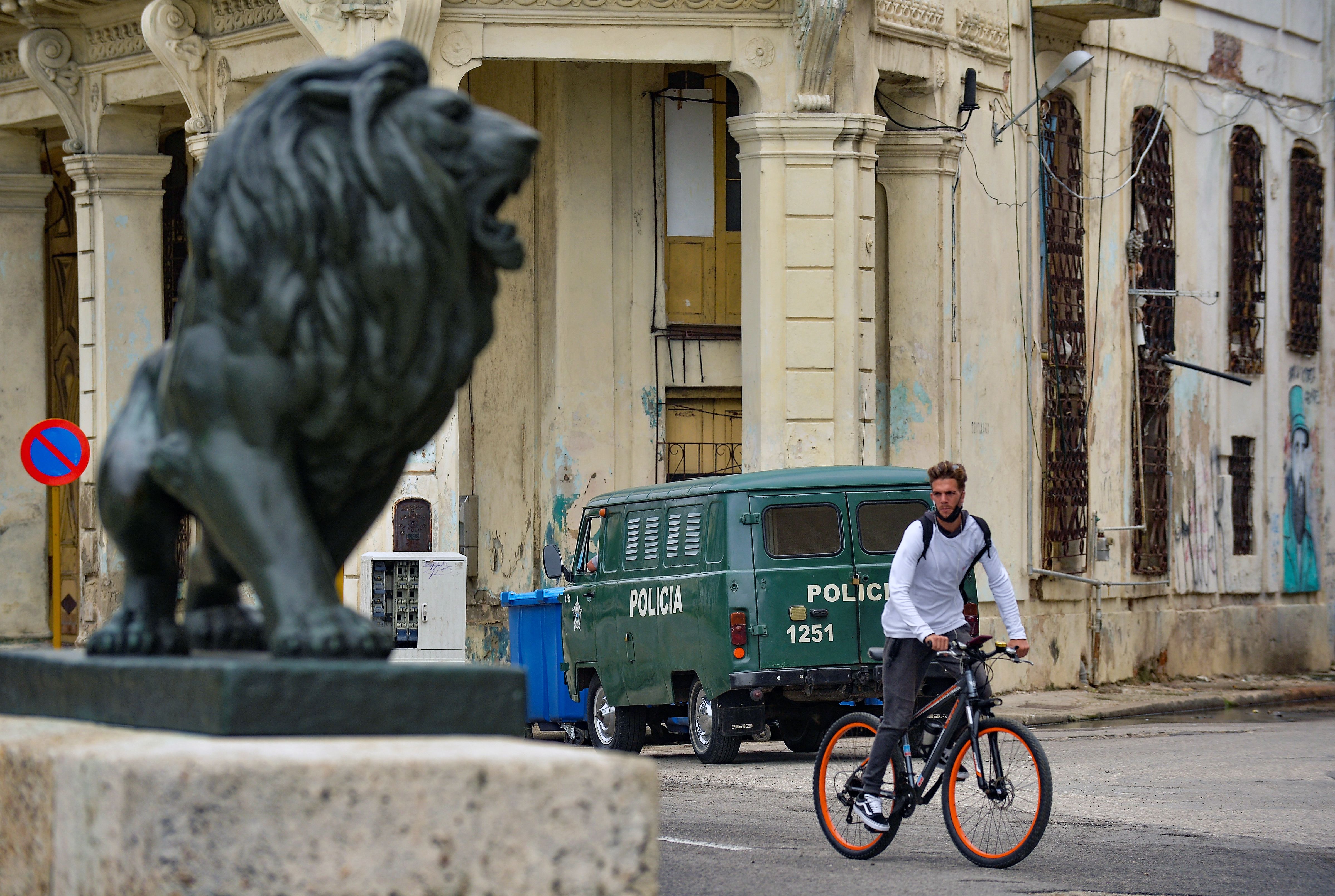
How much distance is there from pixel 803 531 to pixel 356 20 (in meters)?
6.54

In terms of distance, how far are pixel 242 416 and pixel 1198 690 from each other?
68.2ft

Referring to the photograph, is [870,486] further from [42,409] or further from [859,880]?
[42,409]

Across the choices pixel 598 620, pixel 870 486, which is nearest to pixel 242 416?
pixel 870 486

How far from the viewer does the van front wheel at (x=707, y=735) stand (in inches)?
570

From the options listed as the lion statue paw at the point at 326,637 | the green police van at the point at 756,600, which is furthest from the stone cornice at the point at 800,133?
the lion statue paw at the point at 326,637

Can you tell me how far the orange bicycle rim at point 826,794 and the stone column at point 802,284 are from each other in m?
9.15

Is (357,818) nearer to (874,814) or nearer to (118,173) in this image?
(874,814)

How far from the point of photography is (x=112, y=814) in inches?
123

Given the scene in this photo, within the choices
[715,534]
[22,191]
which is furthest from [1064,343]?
[22,191]

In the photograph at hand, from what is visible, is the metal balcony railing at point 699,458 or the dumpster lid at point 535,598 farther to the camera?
the metal balcony railing at point 699,458

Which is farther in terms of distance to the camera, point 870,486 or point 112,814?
point 870,486

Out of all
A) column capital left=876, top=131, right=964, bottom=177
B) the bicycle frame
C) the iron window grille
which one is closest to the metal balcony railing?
column capital left=876, top=131, right=964, bottom=177

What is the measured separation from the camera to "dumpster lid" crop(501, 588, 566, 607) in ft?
56.3

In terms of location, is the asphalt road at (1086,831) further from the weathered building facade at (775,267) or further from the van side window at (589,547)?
the weathered building facade at (775,267)
